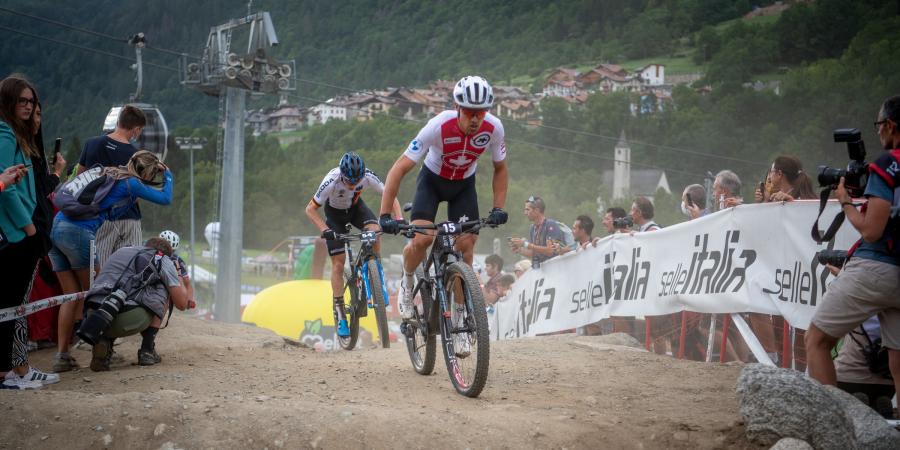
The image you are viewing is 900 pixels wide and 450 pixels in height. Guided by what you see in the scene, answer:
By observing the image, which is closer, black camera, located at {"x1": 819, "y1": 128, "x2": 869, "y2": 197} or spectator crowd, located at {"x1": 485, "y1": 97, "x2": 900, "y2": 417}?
spectator crowd, located at {"x1": 485, "y1": 97, "x2": 900, "y2": 417}

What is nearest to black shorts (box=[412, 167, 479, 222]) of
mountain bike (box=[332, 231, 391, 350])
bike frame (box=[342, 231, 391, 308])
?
mountain bike (box=[332, 231, 391, 350])

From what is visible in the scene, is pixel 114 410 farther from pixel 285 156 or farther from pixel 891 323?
pixel 285 156

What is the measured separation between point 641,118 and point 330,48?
22939 millimetres

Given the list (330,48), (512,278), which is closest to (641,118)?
(330,48)

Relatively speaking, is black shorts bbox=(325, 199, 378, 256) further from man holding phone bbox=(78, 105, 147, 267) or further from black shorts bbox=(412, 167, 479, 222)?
black shorts bbox=(412, 167, 479, 222)

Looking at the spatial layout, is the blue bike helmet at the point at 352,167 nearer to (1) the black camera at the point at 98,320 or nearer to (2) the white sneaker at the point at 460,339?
(1) the black camera at the point at 98,320

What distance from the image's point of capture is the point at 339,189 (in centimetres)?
909

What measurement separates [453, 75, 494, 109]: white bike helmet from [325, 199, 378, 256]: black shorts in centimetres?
355

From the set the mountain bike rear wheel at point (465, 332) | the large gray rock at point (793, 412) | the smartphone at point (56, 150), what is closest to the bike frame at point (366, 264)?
the mountain bike rear wheel at point (465, 332)

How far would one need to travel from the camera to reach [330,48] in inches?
2303

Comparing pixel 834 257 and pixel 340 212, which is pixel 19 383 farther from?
pixel 834 257

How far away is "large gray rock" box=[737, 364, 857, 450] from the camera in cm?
449

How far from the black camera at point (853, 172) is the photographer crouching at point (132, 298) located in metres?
5.34

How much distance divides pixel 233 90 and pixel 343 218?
70.5ft
